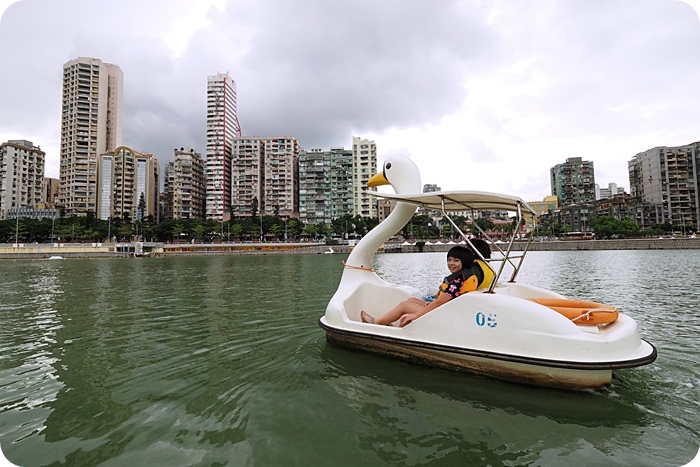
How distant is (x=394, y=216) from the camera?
6.53 m

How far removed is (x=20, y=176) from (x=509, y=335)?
498 feet

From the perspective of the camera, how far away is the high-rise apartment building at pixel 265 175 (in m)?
119

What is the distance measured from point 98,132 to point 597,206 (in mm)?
166265

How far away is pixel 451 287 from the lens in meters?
5.02

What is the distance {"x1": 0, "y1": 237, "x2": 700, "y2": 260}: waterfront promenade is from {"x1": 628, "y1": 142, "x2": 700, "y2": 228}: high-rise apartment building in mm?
33112

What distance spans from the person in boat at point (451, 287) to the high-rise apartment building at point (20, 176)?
476 ft

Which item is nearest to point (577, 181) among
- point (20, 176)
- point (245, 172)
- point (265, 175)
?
point (265, 175)

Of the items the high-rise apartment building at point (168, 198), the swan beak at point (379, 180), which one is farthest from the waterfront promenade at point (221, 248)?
the swan beak at point (379, 180)

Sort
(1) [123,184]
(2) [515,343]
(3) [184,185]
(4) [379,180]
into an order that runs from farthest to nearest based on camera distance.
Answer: (3) [184,185], (1) [123,184], (4) [379,180], (2) [515,343]

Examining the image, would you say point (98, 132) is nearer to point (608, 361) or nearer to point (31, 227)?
point (31, 227)

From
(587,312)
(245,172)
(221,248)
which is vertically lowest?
(587,312)

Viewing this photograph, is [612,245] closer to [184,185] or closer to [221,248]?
[221,248]

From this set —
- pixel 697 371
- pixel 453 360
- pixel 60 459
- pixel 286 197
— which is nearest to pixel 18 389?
pixel 60 459

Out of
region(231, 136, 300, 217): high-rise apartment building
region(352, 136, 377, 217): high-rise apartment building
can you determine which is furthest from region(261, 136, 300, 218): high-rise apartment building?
region(352, 136, 377, 217): high-rise apartment building
